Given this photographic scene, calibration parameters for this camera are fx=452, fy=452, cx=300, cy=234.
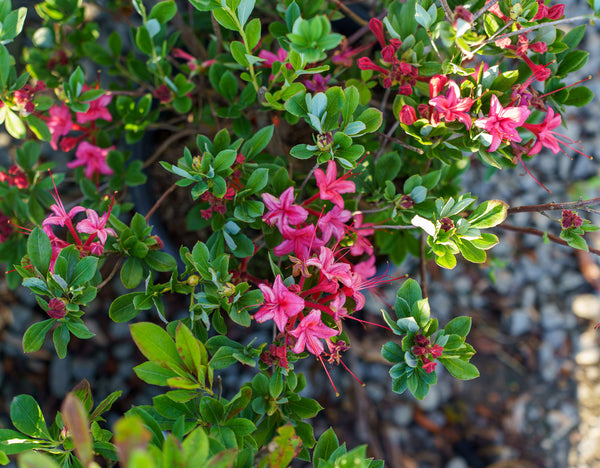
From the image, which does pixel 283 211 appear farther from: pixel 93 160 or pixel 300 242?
pixel 93 160

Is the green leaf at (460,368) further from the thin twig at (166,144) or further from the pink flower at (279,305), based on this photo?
the thin twig at (166,144)

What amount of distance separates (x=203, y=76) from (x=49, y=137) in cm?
49

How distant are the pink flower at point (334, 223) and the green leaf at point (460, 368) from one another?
0.84 ft

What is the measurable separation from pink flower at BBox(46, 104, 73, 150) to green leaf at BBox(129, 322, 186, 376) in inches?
22.1

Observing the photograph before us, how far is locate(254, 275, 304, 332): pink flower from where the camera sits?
651 mm

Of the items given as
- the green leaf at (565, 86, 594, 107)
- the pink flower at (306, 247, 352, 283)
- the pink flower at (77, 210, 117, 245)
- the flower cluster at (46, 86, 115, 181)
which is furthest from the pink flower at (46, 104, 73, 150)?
the green leaf at (565, 86, 594, 107)

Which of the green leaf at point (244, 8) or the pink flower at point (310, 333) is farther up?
the green leaf at point (244, 8)

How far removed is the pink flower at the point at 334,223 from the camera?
750 mm

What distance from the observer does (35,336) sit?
0.70 m

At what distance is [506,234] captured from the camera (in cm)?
176

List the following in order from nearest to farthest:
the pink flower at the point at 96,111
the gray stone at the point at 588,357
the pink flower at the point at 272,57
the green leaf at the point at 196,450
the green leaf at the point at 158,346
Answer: the green leaf at the point at 196,450 → the green leaf at the point at 158,346 → the pink flower at the point at 272,57 → the pink flower at the point at 96,111 → the gray stone at the point at 588,357

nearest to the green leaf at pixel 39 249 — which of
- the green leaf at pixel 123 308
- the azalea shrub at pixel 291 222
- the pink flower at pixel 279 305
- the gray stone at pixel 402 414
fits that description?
the azalea shrub at pixel 291 222

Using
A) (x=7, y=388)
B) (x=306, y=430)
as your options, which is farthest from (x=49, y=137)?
(x=7, y=388)

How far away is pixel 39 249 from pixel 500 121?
2.35ft
